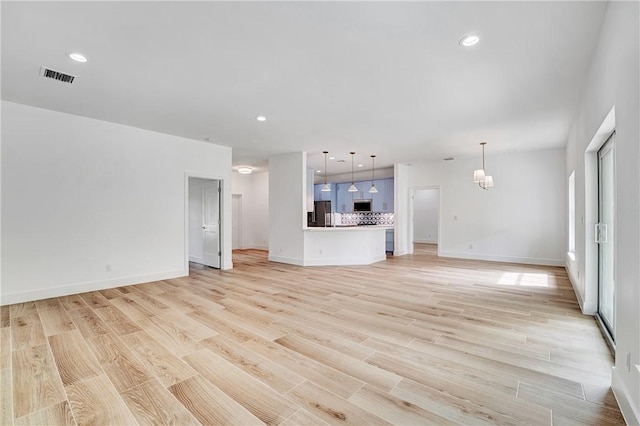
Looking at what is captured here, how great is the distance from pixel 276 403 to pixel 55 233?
4452mm

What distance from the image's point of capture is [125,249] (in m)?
4.98

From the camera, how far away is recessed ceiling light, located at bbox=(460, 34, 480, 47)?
97.6 inches

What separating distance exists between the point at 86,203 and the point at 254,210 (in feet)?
19.8

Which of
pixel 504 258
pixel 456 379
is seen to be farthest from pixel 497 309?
pixel 504 258

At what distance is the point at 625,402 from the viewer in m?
1.73

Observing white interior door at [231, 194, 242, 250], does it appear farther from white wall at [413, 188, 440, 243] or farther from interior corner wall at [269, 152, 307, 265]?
white wall at [413, 188, 440, 243]

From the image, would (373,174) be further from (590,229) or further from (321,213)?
(590,229)

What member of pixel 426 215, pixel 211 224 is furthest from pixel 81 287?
pixel 426 215

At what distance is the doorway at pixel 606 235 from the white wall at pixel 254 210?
8.53 metres

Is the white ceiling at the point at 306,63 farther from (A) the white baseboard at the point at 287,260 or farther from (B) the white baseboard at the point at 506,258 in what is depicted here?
(B) the white baseboard at the point at 506,258

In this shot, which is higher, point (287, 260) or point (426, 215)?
point (426, 215)

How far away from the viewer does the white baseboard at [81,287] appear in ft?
13.0

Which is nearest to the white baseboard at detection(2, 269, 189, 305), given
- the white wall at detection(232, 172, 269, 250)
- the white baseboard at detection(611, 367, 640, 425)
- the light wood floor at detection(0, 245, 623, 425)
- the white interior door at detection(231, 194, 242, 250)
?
Result: the light wood floor at detection(0, 245, 623, 425)

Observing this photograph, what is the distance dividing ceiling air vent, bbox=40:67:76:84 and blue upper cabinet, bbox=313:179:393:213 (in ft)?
28.4
